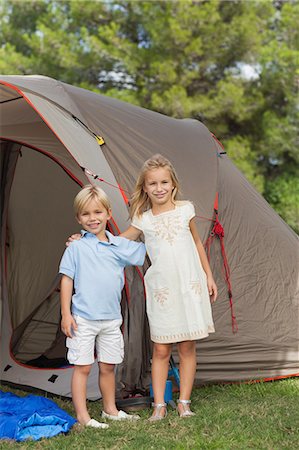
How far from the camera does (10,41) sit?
642 inches

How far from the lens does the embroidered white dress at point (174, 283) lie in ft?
11.7

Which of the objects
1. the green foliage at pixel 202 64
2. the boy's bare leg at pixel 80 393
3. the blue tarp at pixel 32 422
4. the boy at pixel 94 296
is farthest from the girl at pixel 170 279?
the green foliage at pixel 202 64

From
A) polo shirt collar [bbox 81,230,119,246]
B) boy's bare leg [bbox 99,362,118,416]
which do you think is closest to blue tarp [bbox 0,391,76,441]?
boy's bare leg [bbox 99,362,118,416]

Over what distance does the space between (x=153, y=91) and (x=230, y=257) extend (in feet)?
33.5

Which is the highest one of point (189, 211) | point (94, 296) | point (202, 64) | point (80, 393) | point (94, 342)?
point (202, 64)

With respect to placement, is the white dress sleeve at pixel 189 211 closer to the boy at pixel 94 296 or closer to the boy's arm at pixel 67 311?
the boy at pixel 94 296

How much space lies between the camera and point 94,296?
355cm

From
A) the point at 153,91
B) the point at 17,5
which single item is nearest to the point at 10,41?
the point at 17,5

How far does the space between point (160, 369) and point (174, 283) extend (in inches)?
17.9

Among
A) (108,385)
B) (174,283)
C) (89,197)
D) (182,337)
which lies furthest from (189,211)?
(108,385)

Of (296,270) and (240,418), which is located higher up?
(296,270)

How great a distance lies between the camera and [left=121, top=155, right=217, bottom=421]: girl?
3586 mm

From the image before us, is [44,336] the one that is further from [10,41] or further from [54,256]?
[10,41]

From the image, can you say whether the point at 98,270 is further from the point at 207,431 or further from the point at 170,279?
the point at 207,431
